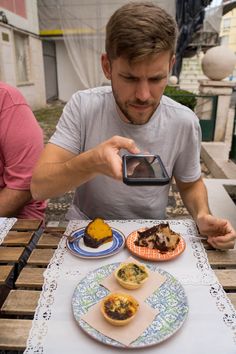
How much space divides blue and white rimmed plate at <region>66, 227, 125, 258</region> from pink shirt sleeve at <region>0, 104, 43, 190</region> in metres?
0.63

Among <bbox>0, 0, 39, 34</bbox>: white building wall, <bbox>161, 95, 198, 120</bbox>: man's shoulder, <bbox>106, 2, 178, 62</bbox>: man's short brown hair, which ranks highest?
<bbox>0, 0, 39, 34</bbox>: white building wall

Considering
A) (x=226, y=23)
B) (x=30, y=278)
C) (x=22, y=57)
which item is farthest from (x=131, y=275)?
(x=226, y=23)

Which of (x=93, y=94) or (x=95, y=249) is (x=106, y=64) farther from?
(x=95, y=249)

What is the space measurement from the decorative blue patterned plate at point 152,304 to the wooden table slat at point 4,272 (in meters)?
0.26

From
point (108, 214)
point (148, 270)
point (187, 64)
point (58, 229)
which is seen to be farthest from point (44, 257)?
point (187, 64)

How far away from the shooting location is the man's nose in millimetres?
1321

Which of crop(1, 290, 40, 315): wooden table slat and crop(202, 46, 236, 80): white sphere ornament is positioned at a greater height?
crop(202, 46, 236, 80): white sphere ornament

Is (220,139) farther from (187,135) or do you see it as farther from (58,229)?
(58,229)

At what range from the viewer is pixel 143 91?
133 centimetres

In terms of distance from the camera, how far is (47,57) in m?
14.1

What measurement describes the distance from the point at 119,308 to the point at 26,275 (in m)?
0.38

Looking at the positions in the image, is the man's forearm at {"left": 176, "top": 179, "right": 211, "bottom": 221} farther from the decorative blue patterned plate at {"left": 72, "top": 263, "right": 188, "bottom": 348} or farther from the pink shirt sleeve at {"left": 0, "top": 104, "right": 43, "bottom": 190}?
the pink shirt sleeve at {"left": 0, "top": 104, "right": 43, "bottom": 190}

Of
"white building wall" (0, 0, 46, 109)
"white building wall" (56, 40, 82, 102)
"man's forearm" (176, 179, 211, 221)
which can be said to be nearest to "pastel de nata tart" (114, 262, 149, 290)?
"man's forearm" (176, 179, 211, 221)

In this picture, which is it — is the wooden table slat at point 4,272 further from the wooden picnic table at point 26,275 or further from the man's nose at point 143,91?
the man's nose at point 143,91
